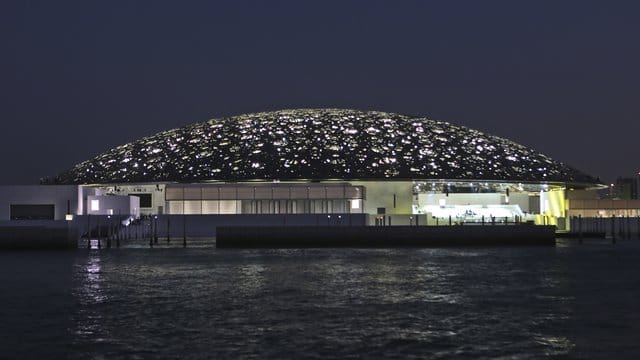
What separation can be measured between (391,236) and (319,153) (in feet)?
59.9

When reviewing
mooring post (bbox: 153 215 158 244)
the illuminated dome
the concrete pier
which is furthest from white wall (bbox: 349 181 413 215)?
mooring post (bbox: 153 215 158 244)

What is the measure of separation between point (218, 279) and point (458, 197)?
56954 mm

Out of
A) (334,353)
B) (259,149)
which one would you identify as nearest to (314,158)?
(259,149)

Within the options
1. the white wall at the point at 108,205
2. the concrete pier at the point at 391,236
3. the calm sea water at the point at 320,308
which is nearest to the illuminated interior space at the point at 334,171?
the white wall at the point at 108,205

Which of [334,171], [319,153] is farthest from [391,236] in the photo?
[319,153]

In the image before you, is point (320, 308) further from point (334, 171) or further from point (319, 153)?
point (319, 153)

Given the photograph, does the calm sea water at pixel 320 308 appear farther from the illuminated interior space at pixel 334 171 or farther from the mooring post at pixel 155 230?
the illuminated interior space at pixel 334 171

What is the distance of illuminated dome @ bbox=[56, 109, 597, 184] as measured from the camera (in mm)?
85812

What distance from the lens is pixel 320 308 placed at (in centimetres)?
3031

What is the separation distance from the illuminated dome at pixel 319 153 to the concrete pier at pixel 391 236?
12898 millimetres

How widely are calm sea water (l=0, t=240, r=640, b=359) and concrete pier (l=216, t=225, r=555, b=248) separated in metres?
16.9

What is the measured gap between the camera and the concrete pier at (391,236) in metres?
71.4

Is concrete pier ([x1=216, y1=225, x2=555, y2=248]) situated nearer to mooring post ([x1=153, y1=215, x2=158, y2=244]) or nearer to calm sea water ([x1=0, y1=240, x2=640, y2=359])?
mooring post ([x1=153, y1=215, x2=158, y2=244])

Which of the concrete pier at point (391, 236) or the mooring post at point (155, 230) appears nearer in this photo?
the concrete pier at point (391, 236)
